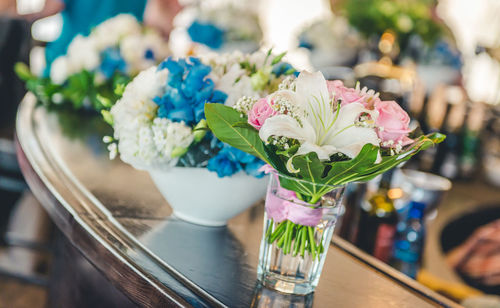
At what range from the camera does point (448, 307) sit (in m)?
1.05

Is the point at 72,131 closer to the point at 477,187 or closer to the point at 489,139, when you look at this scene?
the point at 477,187

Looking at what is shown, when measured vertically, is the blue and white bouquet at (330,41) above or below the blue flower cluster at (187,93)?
below

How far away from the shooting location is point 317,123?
812 mm

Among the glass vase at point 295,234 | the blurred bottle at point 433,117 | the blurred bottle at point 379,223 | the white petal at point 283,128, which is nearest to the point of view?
the white petal at point 283,128

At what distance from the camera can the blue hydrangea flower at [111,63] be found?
6.95ft

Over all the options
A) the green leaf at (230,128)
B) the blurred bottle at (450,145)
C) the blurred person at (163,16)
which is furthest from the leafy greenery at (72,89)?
the blurred bottle at (450,145)

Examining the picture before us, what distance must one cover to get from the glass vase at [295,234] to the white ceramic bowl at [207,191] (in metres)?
0.20

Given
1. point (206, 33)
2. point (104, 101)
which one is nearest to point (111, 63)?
point (206, 33)

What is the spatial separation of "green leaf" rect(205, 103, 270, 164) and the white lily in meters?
0.06

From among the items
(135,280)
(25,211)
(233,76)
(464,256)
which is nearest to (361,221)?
(464,256)

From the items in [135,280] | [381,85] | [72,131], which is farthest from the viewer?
Answer: [381,85]

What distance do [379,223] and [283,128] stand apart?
89cm

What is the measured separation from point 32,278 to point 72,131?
1.03 m

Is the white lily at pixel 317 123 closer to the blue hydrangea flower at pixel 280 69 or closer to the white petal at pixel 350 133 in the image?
the white petal at pixel 350 133
